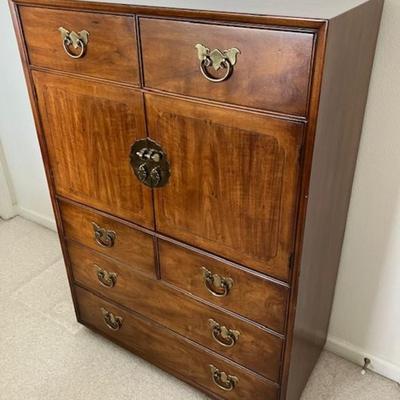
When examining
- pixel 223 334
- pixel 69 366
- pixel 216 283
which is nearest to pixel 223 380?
pixel 223 334

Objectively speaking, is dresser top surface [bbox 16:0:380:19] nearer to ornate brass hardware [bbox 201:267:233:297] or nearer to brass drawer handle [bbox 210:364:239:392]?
ornate brass hardware [bbox 201:267:233:297]

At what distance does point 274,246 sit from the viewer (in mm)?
1007

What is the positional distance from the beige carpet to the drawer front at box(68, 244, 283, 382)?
0.27 metres

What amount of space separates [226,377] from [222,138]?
0.77 m

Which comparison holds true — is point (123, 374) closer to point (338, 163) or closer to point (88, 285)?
point (88, 285)

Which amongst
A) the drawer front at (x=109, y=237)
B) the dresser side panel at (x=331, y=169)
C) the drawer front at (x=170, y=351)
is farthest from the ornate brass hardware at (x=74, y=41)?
the drawer front at (x=170, y=351)

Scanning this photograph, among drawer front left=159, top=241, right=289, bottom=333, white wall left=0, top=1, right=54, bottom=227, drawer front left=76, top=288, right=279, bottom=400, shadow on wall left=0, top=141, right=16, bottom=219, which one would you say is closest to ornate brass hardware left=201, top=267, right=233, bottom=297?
drawer front left=159, top=241, right=289, bottom=333

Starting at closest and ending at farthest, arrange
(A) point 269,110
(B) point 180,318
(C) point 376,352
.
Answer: (A) point 269,110, (B) point 180,318, (C) point 376,352

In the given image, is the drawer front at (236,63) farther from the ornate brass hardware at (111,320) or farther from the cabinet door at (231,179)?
the ornate brass hardware at (111,320)

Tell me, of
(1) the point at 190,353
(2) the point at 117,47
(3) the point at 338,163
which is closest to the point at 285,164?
(3) the point at 338,163

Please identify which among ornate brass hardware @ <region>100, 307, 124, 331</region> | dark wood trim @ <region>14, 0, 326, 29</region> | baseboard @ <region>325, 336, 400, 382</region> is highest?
dark wood trim @ <region>14, 0, 326, 29</region>

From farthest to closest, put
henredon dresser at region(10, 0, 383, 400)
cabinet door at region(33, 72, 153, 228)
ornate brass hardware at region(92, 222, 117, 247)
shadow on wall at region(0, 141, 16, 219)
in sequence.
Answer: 1. shadow on wall at region(0, 141, 16, 219)
2. ornate brass hardware at region(92, 222, 117, 247)
3. cabinet door at region(33, 72, 153, 228)
4. henredon dresser at region(10, 0, 383, 400)

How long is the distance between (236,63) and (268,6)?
0.15 meters

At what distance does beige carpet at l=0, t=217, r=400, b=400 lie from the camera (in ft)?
4.87
